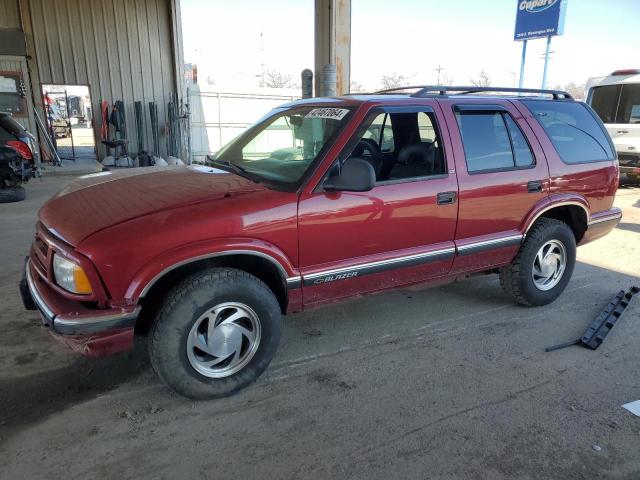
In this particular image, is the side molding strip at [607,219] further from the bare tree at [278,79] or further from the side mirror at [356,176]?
the bare tree at [278,79]

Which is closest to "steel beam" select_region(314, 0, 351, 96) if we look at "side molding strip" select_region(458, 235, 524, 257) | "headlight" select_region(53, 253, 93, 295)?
"side molding strip" select_region(458, 235, 524, 257)

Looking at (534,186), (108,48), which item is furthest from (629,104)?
(108,48)

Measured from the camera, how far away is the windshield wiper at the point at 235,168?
10.6 ft

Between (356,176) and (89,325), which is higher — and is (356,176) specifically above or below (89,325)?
above

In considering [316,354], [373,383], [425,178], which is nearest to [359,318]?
[316,354]

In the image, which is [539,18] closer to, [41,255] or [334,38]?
[334,38]

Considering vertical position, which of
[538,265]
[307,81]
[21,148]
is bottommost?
[538,265]

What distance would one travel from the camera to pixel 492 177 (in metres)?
3.69

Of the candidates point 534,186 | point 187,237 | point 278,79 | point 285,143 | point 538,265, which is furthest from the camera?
point 278,79

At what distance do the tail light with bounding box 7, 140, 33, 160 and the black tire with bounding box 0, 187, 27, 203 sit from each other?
0.63 metres

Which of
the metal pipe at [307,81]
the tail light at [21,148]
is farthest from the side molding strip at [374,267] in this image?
the tail light at [21,148]

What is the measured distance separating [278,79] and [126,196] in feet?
208

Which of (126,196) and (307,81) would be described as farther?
(307,81)

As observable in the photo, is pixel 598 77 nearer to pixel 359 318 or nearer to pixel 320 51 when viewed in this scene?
pixel 320 51
